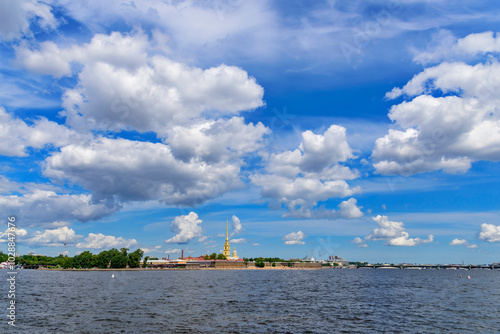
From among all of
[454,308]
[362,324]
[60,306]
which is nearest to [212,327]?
[362,324]

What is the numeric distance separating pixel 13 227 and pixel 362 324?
38.6 metres

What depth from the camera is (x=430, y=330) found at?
40312 millimetres

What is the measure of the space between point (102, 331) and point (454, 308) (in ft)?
175

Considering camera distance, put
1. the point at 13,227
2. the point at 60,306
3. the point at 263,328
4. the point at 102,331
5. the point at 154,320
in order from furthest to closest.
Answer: the point at 60,306 → the point at 154,320 → the point at 263,328 → the point at 102,331 → the point at 13,227

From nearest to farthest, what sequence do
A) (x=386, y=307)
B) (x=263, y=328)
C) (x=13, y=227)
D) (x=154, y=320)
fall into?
(x=13, y=227) < (x=263, y=328) < (x=154, y=320) < (x=386, y=307)

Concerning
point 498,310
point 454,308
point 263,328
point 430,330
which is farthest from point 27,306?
point 498,310

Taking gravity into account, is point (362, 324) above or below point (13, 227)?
below

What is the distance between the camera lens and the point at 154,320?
42938 mm

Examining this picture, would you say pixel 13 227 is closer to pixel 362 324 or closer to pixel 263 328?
pixel 263 328

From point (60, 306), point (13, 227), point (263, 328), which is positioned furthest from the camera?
point (60, 306)

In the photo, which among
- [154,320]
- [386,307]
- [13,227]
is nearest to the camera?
[13,227]

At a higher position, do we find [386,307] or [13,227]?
→ [13,227]

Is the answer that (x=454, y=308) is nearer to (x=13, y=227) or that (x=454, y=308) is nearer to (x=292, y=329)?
(x=292, y=329)

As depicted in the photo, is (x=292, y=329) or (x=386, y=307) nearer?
(x=292, y=329)
